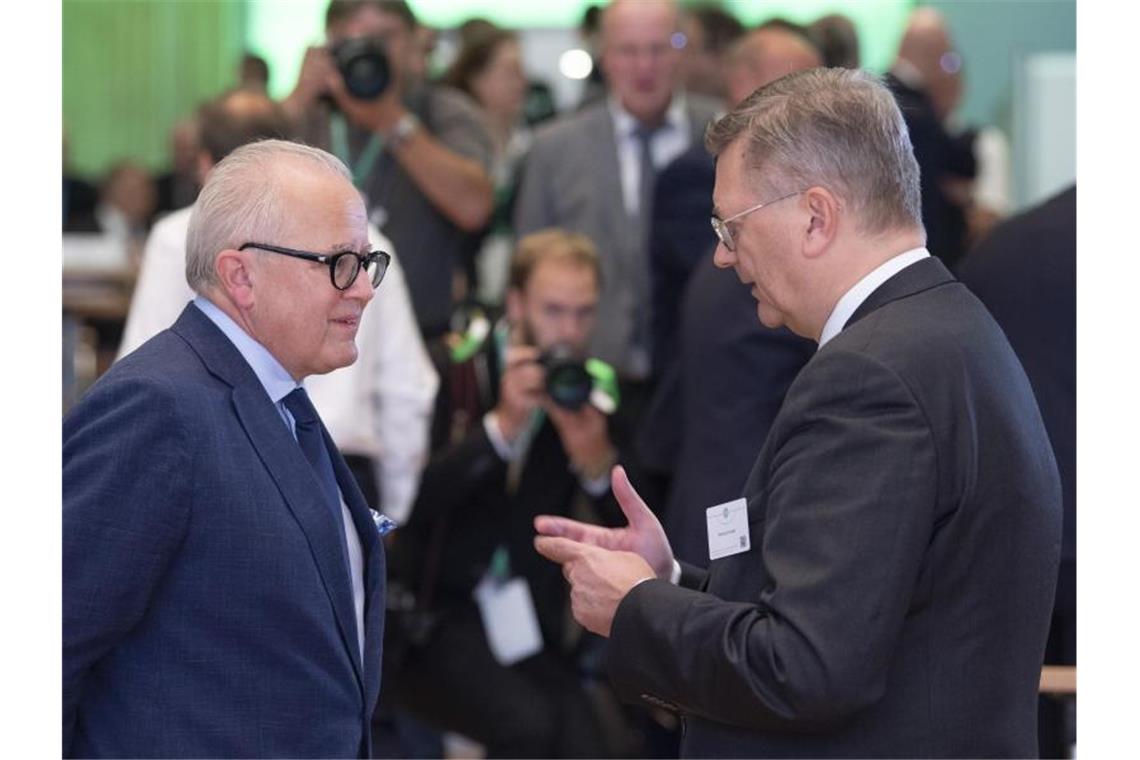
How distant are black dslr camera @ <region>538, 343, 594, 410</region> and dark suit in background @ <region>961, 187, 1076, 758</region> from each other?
3.12 ft

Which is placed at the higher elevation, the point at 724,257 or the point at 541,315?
the point at 724,257

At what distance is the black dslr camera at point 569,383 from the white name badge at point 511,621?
483 millimetres

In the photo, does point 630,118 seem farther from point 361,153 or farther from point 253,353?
point 253,353

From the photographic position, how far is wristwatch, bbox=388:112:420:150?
4.53 meters

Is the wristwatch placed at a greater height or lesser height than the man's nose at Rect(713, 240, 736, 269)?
greater

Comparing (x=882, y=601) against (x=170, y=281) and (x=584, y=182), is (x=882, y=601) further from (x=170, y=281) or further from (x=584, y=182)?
(x=584, y=182)

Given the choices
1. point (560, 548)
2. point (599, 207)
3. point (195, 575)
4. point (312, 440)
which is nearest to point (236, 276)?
point (312, 440)

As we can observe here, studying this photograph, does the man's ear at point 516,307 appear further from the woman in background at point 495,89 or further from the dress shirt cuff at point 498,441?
the woman in background at point 495,89

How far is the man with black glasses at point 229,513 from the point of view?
208 centimetres

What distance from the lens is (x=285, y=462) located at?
2215mm

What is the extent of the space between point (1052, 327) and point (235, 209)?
1.83m

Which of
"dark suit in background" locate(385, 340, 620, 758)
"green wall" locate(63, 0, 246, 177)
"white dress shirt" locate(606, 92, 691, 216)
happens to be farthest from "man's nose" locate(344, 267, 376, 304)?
"green wall" locate(63, 0, 246, 177)

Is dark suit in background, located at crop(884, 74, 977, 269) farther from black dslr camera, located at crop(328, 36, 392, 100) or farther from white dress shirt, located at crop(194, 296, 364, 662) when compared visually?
white dress shirt, located at crop(194, 296, 364, 662)

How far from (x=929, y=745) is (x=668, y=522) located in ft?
5.30
